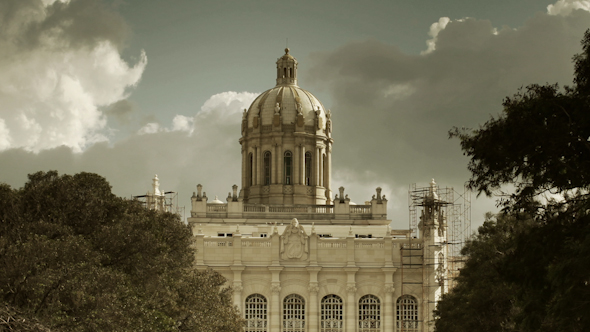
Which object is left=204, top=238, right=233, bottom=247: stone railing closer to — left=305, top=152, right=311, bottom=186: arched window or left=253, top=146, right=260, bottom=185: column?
left=253, top=146, right=260, bottom=185: column

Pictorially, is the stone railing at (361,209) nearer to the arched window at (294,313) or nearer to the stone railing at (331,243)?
the stone railing at (331,243)

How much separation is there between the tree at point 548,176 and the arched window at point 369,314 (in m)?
53.2

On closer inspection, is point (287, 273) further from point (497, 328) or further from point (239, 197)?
point (497, 328)

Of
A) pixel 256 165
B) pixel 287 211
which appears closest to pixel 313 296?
pixel 287 211

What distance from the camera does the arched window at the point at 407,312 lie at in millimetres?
90500

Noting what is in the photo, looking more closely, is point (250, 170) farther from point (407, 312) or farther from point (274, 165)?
point (407, 312)

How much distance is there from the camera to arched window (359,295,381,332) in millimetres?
90425

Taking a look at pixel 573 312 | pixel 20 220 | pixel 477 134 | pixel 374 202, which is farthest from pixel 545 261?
pixel 374 202

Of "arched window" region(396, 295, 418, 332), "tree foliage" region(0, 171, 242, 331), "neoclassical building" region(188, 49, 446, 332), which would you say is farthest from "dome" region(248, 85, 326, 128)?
"tree foliage" region(0, 171, 242, 331)

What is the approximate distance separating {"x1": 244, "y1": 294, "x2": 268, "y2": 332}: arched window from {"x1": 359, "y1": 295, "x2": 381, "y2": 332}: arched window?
8273mm

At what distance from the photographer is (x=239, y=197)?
336ft

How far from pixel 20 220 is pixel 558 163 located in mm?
22812

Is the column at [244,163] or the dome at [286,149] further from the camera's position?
the column at [244,163]

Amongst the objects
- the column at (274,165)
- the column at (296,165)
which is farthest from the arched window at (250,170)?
the column at (296,165)
